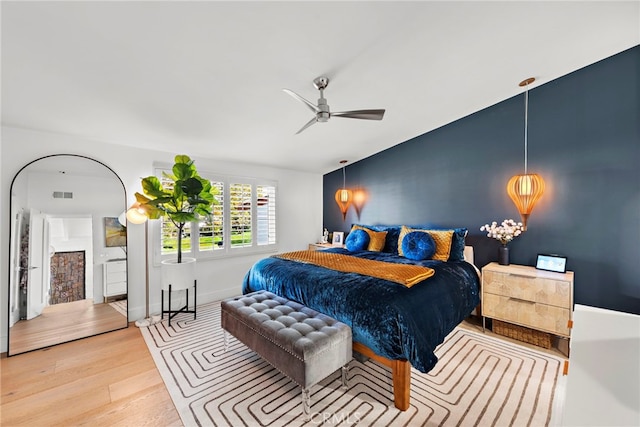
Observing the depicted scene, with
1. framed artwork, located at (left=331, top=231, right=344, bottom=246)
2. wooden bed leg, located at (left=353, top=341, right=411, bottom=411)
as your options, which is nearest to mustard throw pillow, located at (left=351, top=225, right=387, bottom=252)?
framed artwork, located at (left=331, top=231, right=344, bottom=246)

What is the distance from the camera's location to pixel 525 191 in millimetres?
2932

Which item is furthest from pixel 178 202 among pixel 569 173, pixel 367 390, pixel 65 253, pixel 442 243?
pixel 569 173

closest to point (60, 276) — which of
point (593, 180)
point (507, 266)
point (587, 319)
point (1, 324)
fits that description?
point (1, 324)

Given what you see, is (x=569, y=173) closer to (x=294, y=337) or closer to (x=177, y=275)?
(x=294, y=337)

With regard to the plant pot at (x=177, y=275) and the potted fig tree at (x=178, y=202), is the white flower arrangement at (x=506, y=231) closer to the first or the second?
the potted fig tree at (x=178, y=202)

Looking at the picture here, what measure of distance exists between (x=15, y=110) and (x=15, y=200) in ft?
3.01

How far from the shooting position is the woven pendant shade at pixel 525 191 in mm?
2918

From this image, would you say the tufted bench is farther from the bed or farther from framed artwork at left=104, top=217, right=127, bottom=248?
framed artwork at left=104, top=217, right=127, bottom=248

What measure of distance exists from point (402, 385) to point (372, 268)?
107cm

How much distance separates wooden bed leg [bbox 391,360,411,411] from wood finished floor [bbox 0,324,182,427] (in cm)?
149

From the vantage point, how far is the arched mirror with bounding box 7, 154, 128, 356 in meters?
2.60

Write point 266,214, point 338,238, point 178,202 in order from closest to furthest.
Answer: point 178,202
point 266,214
point 338,238

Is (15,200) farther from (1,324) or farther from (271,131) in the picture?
(271,131)

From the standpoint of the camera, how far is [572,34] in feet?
7.25
